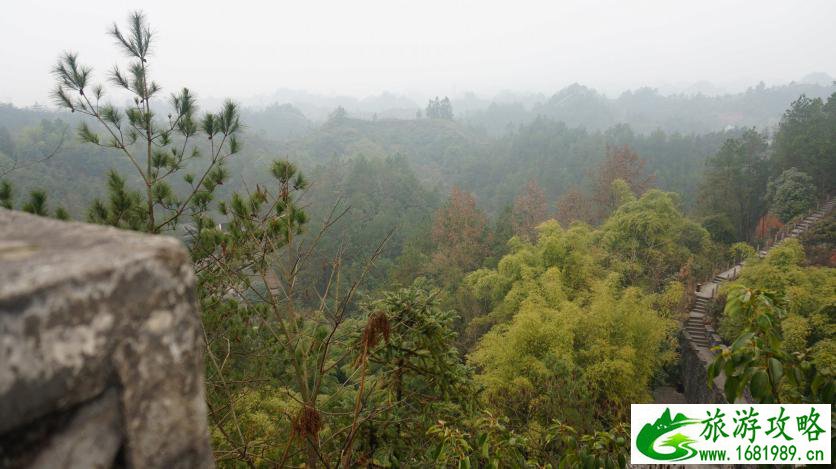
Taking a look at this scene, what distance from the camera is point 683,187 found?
32781 millimetres

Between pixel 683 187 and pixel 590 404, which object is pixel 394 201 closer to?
pixel 683 187

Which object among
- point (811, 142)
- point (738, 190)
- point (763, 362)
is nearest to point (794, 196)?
point (738, 190)

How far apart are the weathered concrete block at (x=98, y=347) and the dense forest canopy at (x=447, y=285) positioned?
108 cm

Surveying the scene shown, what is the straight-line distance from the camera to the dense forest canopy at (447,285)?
236cm

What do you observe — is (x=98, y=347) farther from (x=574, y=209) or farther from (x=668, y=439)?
(x=574, y=209)

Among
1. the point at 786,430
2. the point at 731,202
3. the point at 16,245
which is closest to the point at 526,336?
the point at 786,430

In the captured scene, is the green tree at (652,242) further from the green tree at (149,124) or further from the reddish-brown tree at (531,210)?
the green tree at (149,124)

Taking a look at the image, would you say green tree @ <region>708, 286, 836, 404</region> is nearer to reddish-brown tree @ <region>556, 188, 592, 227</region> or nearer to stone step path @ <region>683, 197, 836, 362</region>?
stone step path @ <region>683, 197, 836, 362</region>

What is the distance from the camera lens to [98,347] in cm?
63

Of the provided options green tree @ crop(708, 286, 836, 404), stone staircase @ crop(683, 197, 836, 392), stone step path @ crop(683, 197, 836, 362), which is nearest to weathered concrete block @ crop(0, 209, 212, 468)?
green tree @ crop(708, 286, 836, 404)

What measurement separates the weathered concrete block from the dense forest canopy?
1.08 metres

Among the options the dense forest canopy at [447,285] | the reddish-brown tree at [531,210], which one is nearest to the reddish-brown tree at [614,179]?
the dense forest canopy at [447,285]

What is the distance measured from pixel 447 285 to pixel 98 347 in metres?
14.1

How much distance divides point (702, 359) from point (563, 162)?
112ft
